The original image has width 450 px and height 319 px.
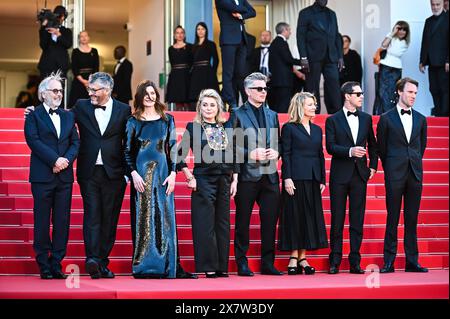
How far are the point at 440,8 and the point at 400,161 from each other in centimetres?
525

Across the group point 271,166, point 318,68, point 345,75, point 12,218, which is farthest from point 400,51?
point 12,218

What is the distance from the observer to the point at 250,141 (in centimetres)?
1050

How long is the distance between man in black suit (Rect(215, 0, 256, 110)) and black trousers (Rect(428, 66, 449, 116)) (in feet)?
9.87

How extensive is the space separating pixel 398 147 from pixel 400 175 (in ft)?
0.98

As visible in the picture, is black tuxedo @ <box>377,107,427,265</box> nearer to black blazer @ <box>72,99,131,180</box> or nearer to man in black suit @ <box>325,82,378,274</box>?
man in black suit @ <box>325,82,378,274</box>

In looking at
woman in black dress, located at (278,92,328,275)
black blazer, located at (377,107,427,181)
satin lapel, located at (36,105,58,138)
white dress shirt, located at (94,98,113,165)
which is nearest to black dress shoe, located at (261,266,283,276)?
woman in black dress, located at (278,92,328,275)

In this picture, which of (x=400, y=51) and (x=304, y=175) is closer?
(x=304, y=175)

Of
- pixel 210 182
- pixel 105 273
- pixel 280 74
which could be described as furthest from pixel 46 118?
pixel 280 74

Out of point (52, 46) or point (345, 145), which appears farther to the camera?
point (52, 46)

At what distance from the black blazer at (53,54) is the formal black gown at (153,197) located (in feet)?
17.7

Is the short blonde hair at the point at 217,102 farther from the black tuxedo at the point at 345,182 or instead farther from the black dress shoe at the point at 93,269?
the black dress shoe at the point at 93,269

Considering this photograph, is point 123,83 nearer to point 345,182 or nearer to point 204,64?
point 204,64

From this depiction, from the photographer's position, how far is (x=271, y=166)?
1057 cm

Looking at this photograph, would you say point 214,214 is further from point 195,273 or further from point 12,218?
point 12,218
